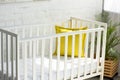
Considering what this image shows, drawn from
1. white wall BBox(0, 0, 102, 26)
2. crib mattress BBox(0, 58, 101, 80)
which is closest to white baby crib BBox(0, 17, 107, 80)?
crib mattress BBox(0, 58, 101, 80)

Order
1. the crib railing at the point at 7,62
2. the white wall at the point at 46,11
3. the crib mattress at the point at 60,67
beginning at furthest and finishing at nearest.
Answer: the white wall at the point at 46,11
the crib mattress at the point at 60,67
the crib railing at the point at 7,62

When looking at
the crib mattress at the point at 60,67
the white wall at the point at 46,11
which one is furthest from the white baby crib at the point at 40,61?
the white wall at the point at 46,11

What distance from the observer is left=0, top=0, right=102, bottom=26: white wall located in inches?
144

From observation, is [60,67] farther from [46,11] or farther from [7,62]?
[46,11]

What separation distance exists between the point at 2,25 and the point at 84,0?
5.17 ft

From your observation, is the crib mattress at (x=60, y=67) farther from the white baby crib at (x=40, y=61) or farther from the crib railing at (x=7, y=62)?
the crib railing at (x=7, y=62)

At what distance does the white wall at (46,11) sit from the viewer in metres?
3.65

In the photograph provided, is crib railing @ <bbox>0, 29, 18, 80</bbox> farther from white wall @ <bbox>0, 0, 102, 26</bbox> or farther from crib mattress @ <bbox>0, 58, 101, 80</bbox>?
white wall @ <bbox>0, 0, 102, 26</bbox>

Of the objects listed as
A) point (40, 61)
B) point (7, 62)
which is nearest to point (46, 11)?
point (40, 61)

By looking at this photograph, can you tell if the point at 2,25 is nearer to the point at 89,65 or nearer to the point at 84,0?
the point at 89,65

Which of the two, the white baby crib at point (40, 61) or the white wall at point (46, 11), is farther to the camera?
the white wall at point (46, 11)

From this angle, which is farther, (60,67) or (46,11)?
(46,11)

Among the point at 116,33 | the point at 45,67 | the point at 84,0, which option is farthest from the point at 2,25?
the point at 116,33

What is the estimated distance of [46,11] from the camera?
4.08 m
